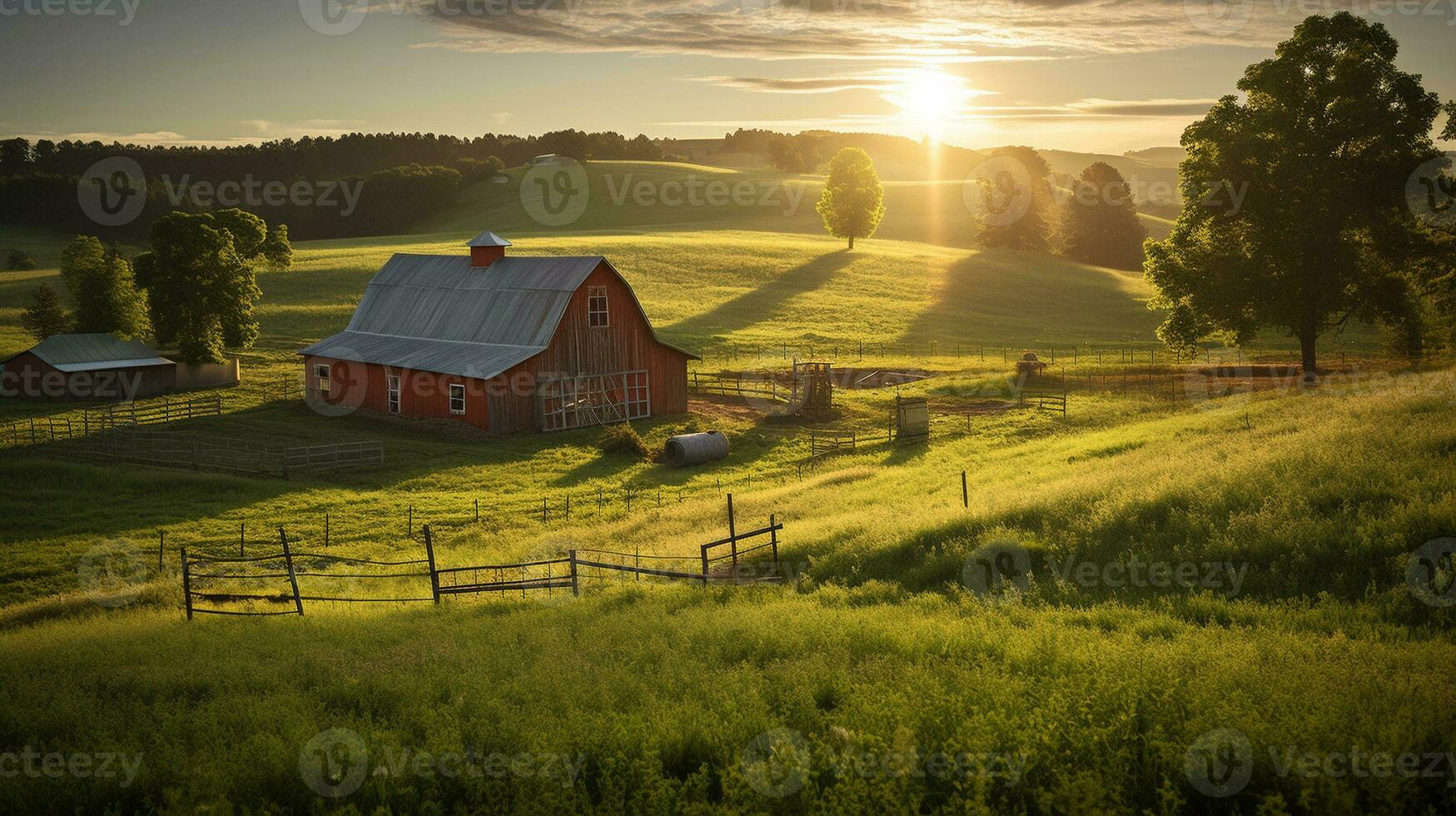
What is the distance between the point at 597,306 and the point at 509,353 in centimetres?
435

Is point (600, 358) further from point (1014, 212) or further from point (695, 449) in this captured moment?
point (1014, 212)

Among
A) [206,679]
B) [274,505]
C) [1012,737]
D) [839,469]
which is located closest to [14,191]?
[274,505]

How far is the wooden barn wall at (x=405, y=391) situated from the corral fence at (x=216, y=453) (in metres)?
4.28

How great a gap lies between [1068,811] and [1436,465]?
13.1 meters

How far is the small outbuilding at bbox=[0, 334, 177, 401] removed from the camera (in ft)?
135

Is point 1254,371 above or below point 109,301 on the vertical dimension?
below

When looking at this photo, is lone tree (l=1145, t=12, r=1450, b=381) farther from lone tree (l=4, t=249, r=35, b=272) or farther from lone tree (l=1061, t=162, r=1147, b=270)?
lone tree (l=4, t=249, r=35, b=272)

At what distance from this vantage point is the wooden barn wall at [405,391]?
126ft

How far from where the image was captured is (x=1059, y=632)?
39.1ft

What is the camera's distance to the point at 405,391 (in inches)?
1612

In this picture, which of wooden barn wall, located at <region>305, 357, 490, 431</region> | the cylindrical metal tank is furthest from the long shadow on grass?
wooden barn wall, located at <region>305, 357, 490, 431</region>

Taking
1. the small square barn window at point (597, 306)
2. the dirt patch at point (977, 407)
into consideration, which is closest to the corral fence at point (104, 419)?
the small square barn window at point (597, 306)

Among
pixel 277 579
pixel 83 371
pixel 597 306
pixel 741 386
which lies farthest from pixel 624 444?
pixel 83 371

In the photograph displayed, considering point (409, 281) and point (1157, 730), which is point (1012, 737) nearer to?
point (1157, 730)
